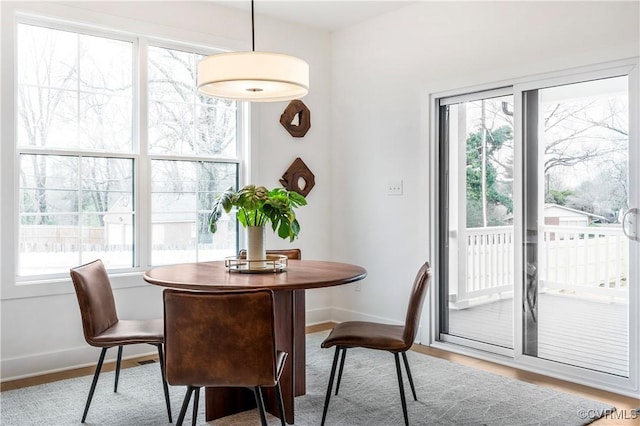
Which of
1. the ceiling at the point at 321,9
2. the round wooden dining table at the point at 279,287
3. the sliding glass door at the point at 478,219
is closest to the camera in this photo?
the round wooden dining table at the point at 279,287

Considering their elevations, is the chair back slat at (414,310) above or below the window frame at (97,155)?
below

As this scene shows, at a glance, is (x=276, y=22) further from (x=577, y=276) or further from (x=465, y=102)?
(x=577, y=276)

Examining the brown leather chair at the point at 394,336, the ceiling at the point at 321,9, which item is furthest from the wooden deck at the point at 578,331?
the ceiling at the point at 321,9

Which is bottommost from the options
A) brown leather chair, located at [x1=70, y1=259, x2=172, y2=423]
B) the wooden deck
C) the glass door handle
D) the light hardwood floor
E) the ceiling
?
the light hardwood floor

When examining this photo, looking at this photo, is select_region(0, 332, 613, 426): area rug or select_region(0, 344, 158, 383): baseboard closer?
select_region(0, 332, 613, 426): area rug

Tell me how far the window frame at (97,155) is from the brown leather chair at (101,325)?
2.74ft

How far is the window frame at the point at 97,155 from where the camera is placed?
3.35m

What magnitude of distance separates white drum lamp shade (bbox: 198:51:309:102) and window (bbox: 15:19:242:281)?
1.43 m

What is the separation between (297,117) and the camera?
4801mm

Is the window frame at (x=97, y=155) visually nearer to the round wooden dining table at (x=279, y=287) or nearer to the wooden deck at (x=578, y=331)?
the round wooden dining table at (x=279, y=287)

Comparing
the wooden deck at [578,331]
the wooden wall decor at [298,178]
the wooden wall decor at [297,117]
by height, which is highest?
the wooden wall decor at [297,117]

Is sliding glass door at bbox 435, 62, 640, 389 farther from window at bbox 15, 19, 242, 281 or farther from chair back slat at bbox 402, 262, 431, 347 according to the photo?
window at bbox 15, 19, 242, 281

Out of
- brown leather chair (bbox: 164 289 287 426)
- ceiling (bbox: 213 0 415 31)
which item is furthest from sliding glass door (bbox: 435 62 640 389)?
brown leather chair (bbox: 164 289 287 426)

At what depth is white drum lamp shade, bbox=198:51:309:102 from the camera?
244 cm
